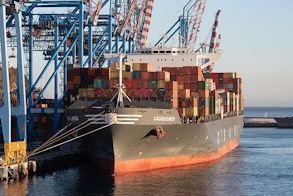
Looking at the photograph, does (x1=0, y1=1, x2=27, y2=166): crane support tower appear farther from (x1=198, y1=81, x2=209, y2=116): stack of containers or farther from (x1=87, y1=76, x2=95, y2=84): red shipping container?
(x1=198, y1=81, x2=209, y2=116): stack of containers

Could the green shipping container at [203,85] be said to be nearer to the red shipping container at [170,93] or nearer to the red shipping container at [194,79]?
the red shipping container at [194,79]

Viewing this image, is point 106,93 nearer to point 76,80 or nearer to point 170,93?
point 170,93

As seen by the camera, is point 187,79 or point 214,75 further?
point 214,75

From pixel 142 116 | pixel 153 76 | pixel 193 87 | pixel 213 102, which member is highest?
pixel 153 76

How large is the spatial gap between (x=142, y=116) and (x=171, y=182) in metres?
5.54

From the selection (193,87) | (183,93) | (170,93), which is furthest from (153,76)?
(193,87)

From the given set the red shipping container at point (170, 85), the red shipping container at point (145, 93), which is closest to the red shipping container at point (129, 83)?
the red shipping container at point (145, 93)

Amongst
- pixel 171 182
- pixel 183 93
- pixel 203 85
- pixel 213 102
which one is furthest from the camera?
pixel 213 102

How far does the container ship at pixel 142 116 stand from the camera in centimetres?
3928

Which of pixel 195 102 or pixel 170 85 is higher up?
pixel 170 85

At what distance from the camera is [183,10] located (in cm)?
10606

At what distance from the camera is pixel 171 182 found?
126 feet

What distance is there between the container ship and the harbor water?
53.0 inches

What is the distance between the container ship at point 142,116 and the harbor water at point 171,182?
1.35m
